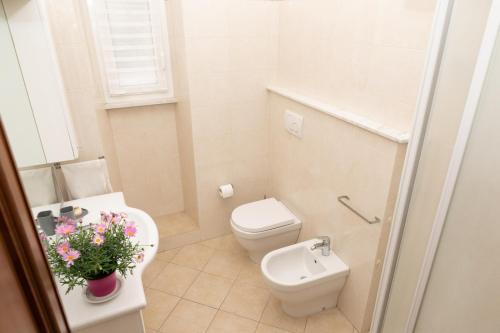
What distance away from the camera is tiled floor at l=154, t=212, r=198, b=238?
294cm

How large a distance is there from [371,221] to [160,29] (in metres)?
2.07

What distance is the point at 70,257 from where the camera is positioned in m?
1.16

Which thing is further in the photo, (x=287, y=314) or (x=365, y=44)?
(x=287, y=314)

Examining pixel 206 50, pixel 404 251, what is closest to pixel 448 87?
pixel 404 251

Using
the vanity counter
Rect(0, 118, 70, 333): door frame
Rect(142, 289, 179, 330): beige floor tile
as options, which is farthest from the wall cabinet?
Rect(142, 289, 179, 330): beige floor tile

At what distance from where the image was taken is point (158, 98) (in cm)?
273

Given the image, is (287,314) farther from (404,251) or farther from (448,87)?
(448,87)

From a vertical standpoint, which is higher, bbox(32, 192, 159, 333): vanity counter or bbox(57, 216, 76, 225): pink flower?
bbox(57, 216, 76, 225): pink flower

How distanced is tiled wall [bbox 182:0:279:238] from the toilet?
14.2 inches

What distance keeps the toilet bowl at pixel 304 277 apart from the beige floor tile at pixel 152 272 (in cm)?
96

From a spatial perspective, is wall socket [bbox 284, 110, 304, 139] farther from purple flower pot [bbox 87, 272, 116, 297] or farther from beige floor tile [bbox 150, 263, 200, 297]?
purple flower pot [bbox 87, 272, 116, 297]

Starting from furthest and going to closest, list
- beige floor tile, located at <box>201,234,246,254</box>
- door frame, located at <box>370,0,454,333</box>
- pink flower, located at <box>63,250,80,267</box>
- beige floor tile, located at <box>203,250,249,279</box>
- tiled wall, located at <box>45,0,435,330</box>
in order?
beige floor tile, located at <box>201,234,246,254</box>
beige floor tile, located at <box>203,250,249,279</box>
tiled wall, located at <box>45,0,435,330</box>
pink flower, located at <box>63,250,80,267</box>
door frame, located at <box>370,0,454,333</box>

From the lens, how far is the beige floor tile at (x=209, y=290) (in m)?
2.38

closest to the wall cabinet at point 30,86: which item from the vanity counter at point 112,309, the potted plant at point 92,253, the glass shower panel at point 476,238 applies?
the potted plant at point 92,253
